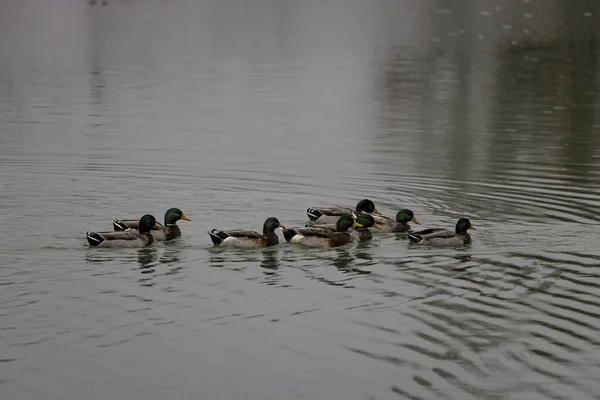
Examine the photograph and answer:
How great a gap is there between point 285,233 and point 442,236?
2285 mm

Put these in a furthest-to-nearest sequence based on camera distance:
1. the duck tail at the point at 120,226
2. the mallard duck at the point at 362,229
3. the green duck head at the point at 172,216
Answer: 1. the mallard duck at the point at 362,229
2. the green duck head at the point at 172,216
3. the duck tail at the point at 120,226

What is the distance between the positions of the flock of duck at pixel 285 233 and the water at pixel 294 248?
0.22 meters

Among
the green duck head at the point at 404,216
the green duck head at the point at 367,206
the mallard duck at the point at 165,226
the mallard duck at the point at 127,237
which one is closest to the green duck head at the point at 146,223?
the mallard duck at the point at 127,237

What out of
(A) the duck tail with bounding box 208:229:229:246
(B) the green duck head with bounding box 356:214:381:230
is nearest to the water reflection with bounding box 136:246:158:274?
(A) the duck tail with bounding box 208:229:229:246

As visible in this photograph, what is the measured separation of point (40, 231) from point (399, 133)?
49.5ft

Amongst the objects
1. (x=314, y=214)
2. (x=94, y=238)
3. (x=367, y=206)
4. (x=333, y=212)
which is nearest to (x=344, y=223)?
(x=333, y=212)

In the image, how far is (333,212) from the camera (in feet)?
63.9

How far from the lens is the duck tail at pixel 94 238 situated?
1734 cm

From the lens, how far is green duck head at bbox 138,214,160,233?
17953 mm

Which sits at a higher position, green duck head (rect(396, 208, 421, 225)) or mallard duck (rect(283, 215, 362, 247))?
green duck head (rect(396, 208, 421, 225))

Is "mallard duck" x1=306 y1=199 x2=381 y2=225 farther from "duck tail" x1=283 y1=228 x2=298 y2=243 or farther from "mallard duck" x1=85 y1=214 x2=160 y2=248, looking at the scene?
"mallard duck" x1=85 y1=214 x2=160 y2=248

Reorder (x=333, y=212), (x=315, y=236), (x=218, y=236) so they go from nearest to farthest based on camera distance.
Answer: (x=218, y=236)
(x=315, y=236)
(x=333, y=212)

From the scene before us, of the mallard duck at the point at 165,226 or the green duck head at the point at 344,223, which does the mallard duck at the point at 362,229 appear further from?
the mallard duck at the point at 165,226

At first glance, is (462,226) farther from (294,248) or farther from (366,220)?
(294,248)
